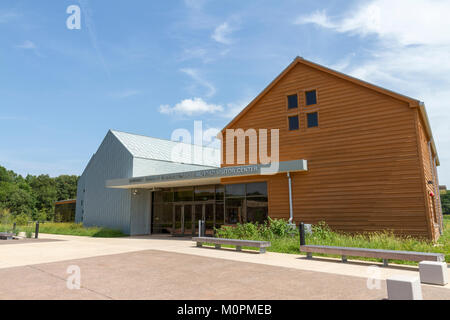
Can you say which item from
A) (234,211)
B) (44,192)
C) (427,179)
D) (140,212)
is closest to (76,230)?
(140,212)

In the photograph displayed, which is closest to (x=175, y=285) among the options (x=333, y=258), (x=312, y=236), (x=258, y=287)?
(x=258, y=287)

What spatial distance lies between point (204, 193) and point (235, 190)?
14.3 ft

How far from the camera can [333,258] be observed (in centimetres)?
1077

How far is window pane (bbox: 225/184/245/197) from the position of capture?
1831cm

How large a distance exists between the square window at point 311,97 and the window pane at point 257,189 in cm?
485

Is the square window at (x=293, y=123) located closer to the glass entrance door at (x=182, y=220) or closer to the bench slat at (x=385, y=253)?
the bench slat at (x=385, y=253)

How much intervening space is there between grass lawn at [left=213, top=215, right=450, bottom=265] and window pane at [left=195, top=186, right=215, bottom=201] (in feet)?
19.7

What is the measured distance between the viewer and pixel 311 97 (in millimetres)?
16938

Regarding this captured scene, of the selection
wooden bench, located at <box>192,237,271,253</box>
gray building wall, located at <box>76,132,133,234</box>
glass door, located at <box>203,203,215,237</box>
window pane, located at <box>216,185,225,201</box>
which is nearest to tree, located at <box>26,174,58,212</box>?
gray building wall, located at <box>76,132,133,234</box>

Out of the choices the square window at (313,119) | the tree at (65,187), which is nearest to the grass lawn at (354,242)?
the square window at (313,119)

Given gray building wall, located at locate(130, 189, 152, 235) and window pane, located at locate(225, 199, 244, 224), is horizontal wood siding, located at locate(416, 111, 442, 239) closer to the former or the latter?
window pane, located at locate(225, 199, 244, 224)

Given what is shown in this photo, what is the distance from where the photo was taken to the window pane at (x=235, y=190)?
1831cm
